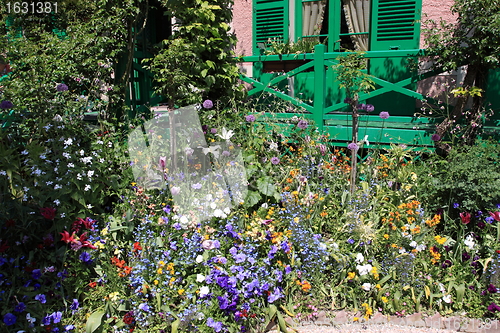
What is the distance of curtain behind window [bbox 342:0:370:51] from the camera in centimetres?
585

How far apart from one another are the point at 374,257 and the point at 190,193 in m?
1.47

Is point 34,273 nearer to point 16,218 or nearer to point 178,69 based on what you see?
point 16,218

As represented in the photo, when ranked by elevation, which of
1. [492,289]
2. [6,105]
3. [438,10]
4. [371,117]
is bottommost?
[492,289]

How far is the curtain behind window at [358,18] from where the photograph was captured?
19.2 feet

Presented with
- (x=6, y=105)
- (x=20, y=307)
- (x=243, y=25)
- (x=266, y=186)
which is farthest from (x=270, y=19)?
(x=20, y=307)

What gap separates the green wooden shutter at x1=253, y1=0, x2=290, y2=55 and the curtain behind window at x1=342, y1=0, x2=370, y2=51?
0.93 meters

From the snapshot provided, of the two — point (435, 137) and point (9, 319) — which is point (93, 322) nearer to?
point (9, 319)

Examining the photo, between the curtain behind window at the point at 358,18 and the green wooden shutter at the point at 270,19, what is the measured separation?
93cm

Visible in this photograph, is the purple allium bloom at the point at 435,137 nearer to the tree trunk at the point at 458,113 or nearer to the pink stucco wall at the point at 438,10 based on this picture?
the tree trunk at the point at 458,113

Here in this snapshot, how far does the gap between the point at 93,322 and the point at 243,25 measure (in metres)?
5.30

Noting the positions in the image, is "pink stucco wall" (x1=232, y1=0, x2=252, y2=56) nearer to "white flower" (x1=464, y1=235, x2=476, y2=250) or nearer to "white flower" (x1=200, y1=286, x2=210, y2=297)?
"white flower" (x1=464, y1=235, x2=476, y2=250)

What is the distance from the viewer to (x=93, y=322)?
2336 mm

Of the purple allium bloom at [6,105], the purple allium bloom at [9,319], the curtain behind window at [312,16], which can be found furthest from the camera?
the curtain behind window at [312,16]

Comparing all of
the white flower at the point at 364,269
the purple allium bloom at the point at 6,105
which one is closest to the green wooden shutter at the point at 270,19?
the purple allium bloom at the point at 6,105
